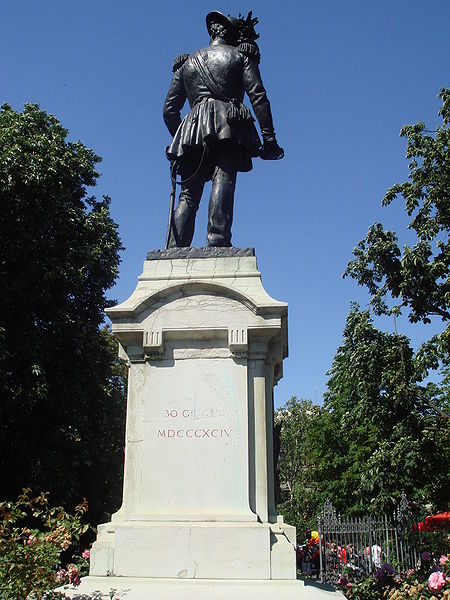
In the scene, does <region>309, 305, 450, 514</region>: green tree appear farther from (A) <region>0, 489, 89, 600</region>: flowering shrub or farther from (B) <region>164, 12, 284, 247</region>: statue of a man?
(A) <region>0, 489, 89, 600</region>: flowering shrub

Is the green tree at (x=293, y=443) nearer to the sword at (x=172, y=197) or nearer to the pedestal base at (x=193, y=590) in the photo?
the sword at (x=172, y=197)

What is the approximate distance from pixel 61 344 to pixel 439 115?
1406cm

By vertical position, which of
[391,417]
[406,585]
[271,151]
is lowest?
[406,585]

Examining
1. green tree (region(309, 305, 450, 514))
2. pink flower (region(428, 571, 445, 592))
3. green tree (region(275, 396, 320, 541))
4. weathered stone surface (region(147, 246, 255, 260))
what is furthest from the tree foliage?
green tree (region(275, 396, 320, 541))

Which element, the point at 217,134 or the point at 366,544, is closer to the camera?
the point at 217,134

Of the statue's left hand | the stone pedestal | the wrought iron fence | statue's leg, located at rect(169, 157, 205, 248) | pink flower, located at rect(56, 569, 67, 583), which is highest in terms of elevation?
the statue's left hand

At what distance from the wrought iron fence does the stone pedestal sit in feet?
31.5

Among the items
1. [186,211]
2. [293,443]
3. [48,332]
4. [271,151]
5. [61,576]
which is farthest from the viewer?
[293,443]

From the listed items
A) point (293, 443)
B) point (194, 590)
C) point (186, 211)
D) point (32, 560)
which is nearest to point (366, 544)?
point (186, 211)

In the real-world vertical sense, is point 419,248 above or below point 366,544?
above

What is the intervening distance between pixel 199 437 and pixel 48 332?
14.1 m

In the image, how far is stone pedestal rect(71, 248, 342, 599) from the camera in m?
5.67

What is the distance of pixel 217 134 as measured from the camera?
301 inches

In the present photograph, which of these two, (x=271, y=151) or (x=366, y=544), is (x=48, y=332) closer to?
(x=366, y=544)
